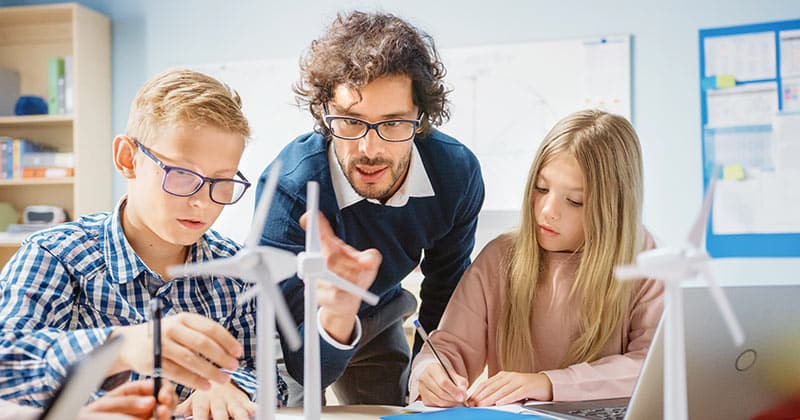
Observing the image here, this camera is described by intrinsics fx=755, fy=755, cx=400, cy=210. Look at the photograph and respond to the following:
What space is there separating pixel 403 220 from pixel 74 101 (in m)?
2.52

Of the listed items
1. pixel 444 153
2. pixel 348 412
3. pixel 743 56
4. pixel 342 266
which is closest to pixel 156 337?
pixel 342 266

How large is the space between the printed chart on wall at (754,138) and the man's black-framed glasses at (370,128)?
1843 millimetres

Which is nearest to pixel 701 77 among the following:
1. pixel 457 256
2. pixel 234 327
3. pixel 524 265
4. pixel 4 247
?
pixel 457 256

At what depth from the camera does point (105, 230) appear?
4.05ft

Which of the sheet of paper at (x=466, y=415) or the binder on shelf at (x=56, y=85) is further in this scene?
the binder on shelf at (x=56, y=85)

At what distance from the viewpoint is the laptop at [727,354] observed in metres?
0.86

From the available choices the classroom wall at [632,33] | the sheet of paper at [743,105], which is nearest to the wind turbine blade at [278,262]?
the classroom wall at [632,33]

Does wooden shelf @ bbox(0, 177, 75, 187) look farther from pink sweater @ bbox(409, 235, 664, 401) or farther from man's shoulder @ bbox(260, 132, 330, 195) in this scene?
pink sweater @ bbox(409, 235, 664, 401)

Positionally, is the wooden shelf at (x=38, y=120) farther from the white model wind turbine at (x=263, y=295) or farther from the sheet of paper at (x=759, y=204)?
the white model wind turbine at (x=263, y=295)

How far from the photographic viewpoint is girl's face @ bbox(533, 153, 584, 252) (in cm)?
148

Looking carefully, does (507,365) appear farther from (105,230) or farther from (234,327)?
(105,230)

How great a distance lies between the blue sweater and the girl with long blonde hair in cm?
19

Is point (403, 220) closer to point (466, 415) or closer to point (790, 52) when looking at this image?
point (466, 415)

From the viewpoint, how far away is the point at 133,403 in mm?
764
